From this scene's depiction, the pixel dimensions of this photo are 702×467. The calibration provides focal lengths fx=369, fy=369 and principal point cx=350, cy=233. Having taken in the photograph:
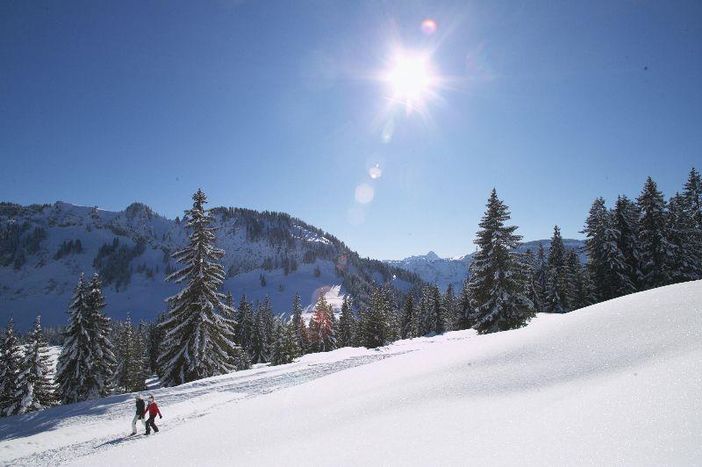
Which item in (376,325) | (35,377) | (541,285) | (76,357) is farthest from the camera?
(541,285)

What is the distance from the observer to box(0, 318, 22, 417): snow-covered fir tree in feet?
104

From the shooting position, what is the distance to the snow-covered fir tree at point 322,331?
65062 millimetres

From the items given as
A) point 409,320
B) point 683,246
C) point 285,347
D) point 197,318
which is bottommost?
point 285,347

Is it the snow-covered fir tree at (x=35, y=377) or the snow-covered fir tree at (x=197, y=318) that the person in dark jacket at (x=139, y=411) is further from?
the snow-covered fir tree at (x=35, y=377)

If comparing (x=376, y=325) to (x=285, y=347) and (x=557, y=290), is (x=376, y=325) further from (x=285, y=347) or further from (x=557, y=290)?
(x=557, y=290)

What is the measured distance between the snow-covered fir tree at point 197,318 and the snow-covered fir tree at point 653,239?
40.1 m

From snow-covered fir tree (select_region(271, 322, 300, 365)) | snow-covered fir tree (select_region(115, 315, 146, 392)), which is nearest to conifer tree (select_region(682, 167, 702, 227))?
snow-covered fir tree (select_region(271, 322, 300, 365))

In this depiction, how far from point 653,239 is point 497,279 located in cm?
1995

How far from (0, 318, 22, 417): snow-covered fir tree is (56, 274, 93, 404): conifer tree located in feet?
10.6

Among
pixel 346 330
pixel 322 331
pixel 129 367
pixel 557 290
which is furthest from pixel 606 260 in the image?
→ pixel 129 367

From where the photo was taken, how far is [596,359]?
8.64 metres

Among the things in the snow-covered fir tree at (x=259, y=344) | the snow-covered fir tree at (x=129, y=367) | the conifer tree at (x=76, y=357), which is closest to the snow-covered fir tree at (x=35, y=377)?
the conifer tree at (x=76, y=357)

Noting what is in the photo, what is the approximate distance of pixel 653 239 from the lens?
36531 millimetres

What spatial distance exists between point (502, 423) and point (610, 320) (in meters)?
6.01
